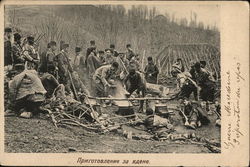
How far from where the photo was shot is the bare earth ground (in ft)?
12.6

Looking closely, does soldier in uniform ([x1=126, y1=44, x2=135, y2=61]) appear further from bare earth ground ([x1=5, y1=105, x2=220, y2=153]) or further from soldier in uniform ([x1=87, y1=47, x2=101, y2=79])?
bare earth ground ([x1=5, y1=105, x2=220, y2=153])

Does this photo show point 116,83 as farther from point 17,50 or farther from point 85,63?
point 17,50

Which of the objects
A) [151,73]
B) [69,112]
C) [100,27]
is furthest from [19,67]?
[151,73]

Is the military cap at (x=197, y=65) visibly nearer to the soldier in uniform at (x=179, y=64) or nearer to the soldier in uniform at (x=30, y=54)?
the soldier in uniform at (x=179, y=64)

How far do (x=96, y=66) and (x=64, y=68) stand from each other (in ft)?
1.18

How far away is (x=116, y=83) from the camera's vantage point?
12.8 feet

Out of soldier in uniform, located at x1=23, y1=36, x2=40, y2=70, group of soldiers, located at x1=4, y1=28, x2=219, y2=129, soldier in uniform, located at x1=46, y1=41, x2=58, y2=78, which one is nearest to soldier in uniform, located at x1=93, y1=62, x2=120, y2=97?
group of soldiers, located at x1=4, y1=28, x2=219, y2=129

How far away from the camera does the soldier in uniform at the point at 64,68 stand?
3895 millimetres

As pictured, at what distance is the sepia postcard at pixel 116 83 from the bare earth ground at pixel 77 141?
0.01 metres

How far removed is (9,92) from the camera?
3881 mm

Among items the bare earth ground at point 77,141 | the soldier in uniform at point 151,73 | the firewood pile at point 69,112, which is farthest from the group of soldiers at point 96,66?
the bare earth ground at point 77,141

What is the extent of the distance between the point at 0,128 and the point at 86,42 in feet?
4.44

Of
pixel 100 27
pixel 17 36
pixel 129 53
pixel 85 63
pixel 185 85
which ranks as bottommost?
pixel 185 85

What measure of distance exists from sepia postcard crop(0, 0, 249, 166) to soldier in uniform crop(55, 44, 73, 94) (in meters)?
0.01
